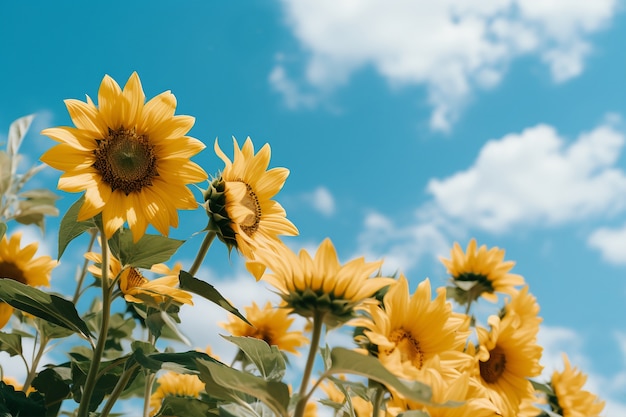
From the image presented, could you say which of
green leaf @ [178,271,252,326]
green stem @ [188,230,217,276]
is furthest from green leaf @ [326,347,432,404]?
green stem @ [188,230,217,276]

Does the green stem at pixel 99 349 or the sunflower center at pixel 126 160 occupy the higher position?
the sunflower center at pixel 126 160

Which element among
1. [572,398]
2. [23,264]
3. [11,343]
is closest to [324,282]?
[11,343]

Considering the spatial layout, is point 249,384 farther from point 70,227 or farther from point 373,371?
point 70,227

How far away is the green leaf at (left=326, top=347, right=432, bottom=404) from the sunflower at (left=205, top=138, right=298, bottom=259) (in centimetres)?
62

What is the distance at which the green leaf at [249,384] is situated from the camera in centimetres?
127

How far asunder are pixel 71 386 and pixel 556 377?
97.5 inches

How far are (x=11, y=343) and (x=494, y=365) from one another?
181cm

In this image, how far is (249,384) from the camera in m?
1.28

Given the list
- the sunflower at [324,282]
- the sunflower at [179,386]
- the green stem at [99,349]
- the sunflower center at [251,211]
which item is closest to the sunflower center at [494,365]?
the sunflower center at [251,211]

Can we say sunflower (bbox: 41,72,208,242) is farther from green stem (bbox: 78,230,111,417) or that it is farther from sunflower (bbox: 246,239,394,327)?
sunflower (bbox: 246,239,394,327)

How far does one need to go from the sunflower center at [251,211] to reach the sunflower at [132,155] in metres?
0.20

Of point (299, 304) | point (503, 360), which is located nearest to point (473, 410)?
point (299, 304)

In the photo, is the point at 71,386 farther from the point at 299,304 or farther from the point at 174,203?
the point at 299,304

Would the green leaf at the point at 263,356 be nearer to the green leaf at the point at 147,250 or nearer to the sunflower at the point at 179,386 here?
the green leaf at the point at 147,250
